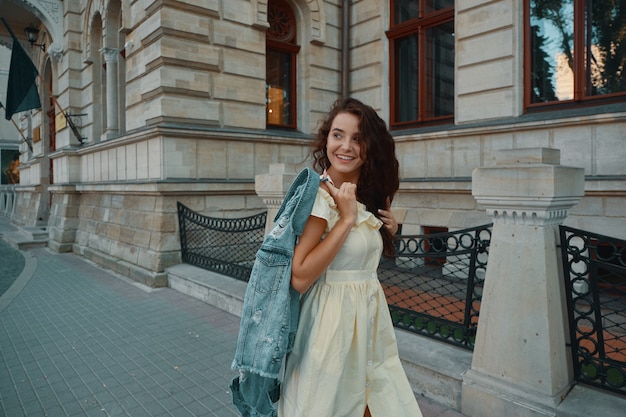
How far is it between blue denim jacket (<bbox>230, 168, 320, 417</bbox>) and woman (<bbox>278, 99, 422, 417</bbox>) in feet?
0.19

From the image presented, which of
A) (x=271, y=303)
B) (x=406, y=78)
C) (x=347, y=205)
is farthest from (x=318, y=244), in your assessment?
(x=406, y=78)

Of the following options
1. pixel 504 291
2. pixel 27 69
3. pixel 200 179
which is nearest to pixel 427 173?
pixel 200 179

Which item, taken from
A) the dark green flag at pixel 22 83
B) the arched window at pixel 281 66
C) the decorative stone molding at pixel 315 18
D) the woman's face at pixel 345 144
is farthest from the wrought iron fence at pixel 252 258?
the dark green flag at pixel 22 83

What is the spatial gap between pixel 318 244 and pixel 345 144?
530mm

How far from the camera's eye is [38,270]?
32.9ft

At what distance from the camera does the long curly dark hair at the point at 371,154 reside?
2090 millimetres

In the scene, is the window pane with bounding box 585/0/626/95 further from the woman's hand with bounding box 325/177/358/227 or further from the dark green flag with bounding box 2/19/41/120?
the dark green flag with bounding box 2/19/41/120

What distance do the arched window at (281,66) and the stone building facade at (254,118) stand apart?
0.14m

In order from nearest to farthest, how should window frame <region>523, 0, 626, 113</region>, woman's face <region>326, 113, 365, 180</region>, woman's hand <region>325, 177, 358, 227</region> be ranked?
woman's hand <region>325, 177, 358, 227</region> → woman's face <region>326, 113, 365, 180</region> → window frame <region>523, 0, 626, 113</region>

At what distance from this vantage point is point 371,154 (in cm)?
213

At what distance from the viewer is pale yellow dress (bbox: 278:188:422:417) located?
186 cm

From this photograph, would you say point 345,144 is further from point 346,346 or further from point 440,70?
point 440,70

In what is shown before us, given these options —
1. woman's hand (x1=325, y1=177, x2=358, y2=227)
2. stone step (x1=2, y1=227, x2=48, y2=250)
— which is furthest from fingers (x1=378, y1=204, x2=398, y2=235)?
stone step (x1=2, y1=227, x2=48, y2=250)

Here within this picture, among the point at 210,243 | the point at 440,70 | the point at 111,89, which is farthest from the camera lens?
the point at 111,89
